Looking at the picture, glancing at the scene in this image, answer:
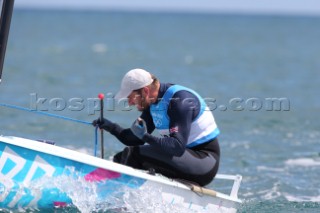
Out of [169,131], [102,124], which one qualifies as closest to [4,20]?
[102,124]

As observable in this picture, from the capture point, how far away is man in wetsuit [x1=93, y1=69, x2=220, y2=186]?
5703mm

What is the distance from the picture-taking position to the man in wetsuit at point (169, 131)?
570cm

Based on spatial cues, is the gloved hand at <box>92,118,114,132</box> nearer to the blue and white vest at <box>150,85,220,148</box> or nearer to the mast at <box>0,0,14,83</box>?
the blue and white vest at <box>150,85,220,148</box>

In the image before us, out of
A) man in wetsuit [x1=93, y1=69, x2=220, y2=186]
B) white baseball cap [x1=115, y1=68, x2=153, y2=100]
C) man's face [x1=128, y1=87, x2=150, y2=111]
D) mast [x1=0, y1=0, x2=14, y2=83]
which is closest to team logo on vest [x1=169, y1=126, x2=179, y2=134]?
man in wetsuit [x1=93, y1=69, x2=220, y2=186]

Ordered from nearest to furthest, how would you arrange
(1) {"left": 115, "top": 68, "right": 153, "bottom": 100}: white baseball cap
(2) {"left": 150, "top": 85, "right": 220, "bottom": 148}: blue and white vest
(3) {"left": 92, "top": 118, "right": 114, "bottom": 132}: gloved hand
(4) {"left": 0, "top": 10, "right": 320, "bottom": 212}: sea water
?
(1) {"left": 115, "top": 68, "right": 153, "bottom": 100}: white baseball cap → (2) {"left": 150, "top": 85, "right": 220, "bottom": 148}: blue and white vest → (3) {"left": 92, "top": 118, "right": 114, "bottom": 132}: gloved hand → (4) {"left": 0, "top": 10, "right": 320, "bottom": 212}: sea water

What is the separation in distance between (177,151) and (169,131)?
19 centimetres

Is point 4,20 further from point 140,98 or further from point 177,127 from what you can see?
point 177,127

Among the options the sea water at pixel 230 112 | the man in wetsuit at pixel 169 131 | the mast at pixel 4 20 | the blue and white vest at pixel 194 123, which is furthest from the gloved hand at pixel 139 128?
the mast at pixel 4 20

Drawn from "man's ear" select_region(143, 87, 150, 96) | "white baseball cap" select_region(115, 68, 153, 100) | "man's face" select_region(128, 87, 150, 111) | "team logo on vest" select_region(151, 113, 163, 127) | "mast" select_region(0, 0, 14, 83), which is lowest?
"team logo on vest" select_region(151, 113, 163, 127)

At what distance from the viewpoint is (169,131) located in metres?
5.88

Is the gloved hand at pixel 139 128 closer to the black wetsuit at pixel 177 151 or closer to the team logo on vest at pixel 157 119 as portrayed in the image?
the black wetsuit at pixel 177 151

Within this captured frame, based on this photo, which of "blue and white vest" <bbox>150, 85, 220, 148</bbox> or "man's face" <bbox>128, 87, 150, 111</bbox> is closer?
"man's face" <bbox>128, 87, 150, 111</bbox>

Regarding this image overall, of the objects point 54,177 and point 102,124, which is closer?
point 54,177

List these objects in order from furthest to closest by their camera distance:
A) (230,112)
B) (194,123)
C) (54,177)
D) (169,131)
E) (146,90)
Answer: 1. (230,112)
2. (194,123)
3. (169,131)
4. (146,90)
5. (54,177)
